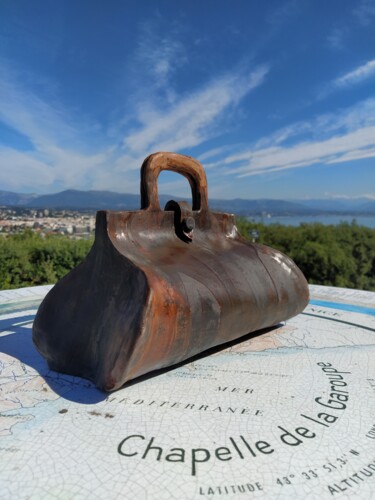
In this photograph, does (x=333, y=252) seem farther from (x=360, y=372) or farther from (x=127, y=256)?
(x=127, y=256)

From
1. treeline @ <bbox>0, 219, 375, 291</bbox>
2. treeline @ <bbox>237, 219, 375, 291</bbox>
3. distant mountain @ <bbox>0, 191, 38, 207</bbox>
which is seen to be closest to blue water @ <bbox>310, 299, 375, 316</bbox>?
treeline @ <bbox>0, 219, 375, 291</bbox>

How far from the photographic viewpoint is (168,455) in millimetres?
2244

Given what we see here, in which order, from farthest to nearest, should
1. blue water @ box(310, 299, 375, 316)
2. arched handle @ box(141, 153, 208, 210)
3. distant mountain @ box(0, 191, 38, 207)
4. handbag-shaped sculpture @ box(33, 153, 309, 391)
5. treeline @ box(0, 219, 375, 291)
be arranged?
distant mountain @ box(0, 191, 38, 207) → treeline @ box(0, 219, 375, 291) → blue water @ box(310, 299, 375, 316) → arched handle @ box(141, 153, 208, 210) → handbag-shaped sculpture @ box(33, 153, 309, 391)

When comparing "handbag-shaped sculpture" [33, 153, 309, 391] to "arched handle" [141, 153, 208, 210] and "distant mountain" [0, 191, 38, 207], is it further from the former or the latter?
"distant mountain" [0, 191, 38, 207]

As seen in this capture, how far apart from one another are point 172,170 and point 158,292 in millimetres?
1632

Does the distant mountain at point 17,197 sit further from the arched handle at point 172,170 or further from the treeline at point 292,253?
the arched handle at point 172,170

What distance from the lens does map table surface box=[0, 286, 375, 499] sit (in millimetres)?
2037

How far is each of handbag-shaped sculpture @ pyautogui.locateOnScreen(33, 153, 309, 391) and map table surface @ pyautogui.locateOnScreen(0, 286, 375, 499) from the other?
0.22 metres

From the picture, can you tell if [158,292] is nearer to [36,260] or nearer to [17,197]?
[36,260]

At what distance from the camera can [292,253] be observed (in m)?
14.0

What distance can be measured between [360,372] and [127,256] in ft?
6.77

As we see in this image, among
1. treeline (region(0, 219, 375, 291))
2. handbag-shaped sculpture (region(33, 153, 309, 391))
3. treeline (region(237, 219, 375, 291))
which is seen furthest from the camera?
treeline (region(237, 219, 375, 291))

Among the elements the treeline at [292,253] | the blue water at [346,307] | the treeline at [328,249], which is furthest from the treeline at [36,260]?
the blue water at [346,307]

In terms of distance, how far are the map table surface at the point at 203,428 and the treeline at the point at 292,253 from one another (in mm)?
6277
